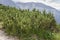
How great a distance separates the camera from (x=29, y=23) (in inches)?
177

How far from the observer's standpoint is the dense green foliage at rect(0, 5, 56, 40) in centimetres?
438

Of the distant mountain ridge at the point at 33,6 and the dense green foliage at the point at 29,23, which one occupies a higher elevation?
the distant mountain ridge at the point at 33,6

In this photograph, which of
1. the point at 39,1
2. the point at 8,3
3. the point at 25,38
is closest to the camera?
the point at 25,38

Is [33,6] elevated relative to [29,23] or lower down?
elevated

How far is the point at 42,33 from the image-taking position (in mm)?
4395

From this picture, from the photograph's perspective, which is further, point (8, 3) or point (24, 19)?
point (8, 3)

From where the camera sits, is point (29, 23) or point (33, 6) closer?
point (29, 23)

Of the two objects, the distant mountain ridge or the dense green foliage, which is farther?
the distant mountain ridge

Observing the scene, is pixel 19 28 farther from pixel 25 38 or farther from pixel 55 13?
pixel 55 13

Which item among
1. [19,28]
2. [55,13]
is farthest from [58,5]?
[19,28]

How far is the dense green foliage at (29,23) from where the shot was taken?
4.38m

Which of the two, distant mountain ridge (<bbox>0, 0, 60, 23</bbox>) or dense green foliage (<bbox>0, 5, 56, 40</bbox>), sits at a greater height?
distant mountain ridge (<bbox>0, 0, 60, 23</bbox>)

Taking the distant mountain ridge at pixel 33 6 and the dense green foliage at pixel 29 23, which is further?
the distant mountain ridge at pixel 33 6

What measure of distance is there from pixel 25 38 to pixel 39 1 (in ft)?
3.29
